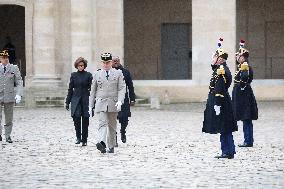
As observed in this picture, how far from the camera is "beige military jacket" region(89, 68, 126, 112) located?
16.7 m

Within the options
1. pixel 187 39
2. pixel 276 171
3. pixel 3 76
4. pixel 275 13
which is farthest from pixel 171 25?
pixel 276 171

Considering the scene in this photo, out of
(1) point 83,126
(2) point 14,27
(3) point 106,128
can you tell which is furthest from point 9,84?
(2) point 14,27

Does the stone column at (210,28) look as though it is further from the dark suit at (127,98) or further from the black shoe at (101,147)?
the black shoe at (101,147)

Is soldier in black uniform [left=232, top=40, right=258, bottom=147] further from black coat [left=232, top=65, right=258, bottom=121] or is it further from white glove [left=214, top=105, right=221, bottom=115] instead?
white glove [left=214, top=105, right=221, bottom=115]

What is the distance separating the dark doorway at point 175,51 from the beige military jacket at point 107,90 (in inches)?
988

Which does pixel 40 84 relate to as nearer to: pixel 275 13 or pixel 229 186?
pixel 275 13

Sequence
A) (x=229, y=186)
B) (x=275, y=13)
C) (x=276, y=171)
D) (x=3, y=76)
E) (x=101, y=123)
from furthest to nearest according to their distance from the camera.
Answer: (x=275, y=13), (x=3, y=76), (x=101, y=123), (x=276, y=171), (x=229, y=186)

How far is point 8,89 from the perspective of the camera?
63.4 ft

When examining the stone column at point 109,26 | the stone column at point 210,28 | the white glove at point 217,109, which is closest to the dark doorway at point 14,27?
the stone column at point 109,26

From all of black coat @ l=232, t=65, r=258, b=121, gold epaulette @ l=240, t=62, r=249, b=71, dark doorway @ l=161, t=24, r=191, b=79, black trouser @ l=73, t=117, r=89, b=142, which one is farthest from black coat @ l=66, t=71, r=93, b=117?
dark doorway @ l=161, t=24, r=191, b=79

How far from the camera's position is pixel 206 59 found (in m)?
34.8

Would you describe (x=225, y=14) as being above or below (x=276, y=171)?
above

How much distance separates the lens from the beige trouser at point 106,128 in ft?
54.7

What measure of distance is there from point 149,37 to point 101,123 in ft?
83.5
